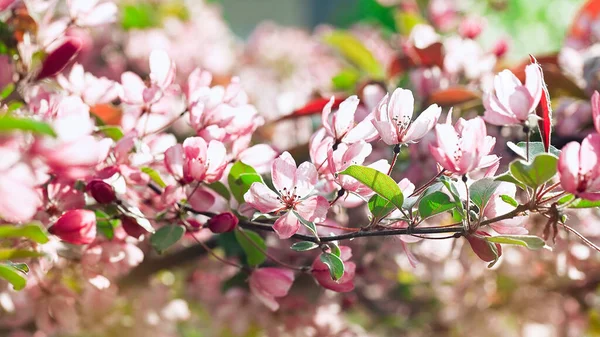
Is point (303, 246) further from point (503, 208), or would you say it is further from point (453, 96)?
point (453, 96)

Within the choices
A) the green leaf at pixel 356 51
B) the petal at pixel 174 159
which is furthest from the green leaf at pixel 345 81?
the petal at pixel 174 159

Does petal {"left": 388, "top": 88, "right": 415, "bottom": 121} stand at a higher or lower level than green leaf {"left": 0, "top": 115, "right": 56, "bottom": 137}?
lower

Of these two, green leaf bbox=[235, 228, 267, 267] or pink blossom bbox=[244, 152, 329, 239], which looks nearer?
pink blossom bbox=[244, 152, 329, 239]

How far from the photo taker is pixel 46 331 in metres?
0.75

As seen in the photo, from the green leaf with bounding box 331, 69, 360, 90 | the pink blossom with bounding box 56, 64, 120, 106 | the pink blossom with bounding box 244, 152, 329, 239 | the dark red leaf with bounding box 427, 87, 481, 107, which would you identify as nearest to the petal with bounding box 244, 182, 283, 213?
the pink blossom with bounding box 244, 152, 329, 239

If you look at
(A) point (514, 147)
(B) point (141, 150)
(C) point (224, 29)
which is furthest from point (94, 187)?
(C) point (224, 29)

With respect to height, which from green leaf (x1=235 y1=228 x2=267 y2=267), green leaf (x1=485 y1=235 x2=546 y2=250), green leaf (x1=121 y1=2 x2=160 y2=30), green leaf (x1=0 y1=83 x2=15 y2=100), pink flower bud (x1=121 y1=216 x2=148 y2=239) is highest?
green leaf (x1=0 y1=83 x2=15 y2=100)

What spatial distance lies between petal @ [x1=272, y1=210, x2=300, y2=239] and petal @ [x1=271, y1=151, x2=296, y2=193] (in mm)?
21

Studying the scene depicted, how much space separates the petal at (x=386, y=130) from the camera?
45 centimetres

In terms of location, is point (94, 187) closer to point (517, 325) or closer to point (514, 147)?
point (514, 147)

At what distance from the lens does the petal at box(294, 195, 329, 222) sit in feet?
1.50

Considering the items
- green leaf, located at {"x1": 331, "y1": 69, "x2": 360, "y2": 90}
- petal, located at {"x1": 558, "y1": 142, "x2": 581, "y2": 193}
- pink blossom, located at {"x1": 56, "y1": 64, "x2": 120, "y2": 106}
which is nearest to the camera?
petal, located at {"x1": 558, "y1": 142, "x2": 581, "y2": 193}

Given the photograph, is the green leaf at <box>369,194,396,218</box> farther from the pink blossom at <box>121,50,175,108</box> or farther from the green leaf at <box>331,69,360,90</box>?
the green leaf at <box>331,69,360,90</box>

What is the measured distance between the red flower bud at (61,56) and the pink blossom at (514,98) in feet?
1.14
